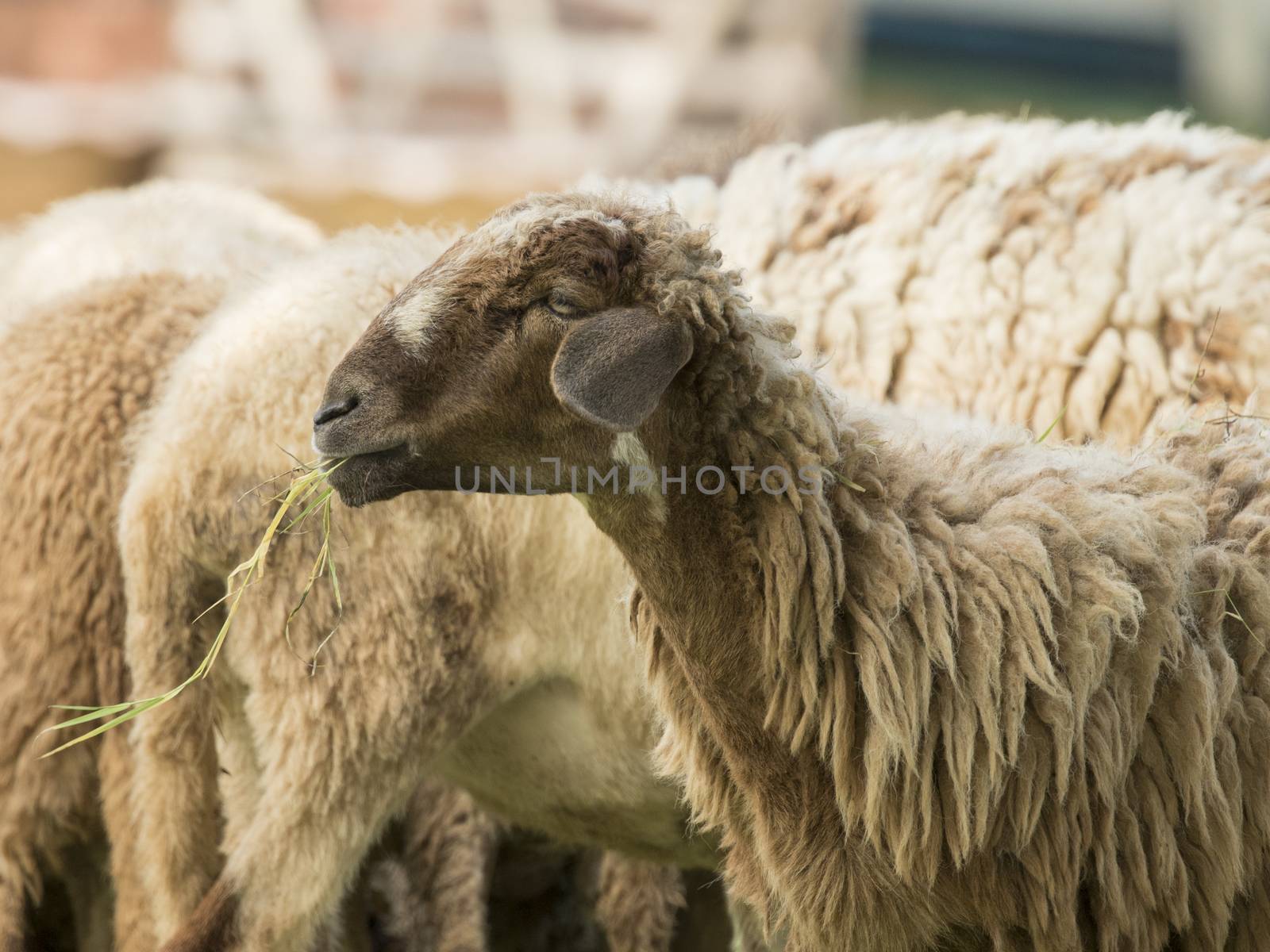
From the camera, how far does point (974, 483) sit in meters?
2.95

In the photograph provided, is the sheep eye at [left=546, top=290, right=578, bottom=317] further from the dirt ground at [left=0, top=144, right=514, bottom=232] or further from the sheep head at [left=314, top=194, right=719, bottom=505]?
the dirt ground at [left=0, top=144, right=514, bottom=232]

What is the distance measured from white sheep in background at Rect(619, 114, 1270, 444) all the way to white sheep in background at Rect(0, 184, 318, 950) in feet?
5.28

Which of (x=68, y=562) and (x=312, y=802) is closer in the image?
(x=312, y=802)

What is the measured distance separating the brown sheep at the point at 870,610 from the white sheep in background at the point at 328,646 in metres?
0.91

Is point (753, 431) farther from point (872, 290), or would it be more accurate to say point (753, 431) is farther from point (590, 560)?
point (872, 290)

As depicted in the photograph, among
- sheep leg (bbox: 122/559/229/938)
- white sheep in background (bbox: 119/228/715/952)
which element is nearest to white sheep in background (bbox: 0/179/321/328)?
white sheep in background (bbox: 119/228/715/952)

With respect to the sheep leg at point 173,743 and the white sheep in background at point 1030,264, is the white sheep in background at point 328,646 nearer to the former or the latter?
the sheep leg at point 173,743

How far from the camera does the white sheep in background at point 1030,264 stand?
3998 mm

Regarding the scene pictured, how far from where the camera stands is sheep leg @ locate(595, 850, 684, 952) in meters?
4.96

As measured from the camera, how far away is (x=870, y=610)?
2.79 meters

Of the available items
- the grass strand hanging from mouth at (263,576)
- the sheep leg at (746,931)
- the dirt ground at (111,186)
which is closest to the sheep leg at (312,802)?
the grass strand hanging from mouth at (263,576)

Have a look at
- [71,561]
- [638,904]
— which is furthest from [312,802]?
[638,904]

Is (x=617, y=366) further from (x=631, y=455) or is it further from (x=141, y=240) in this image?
(x=141, y=240)

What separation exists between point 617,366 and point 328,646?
1.46m
